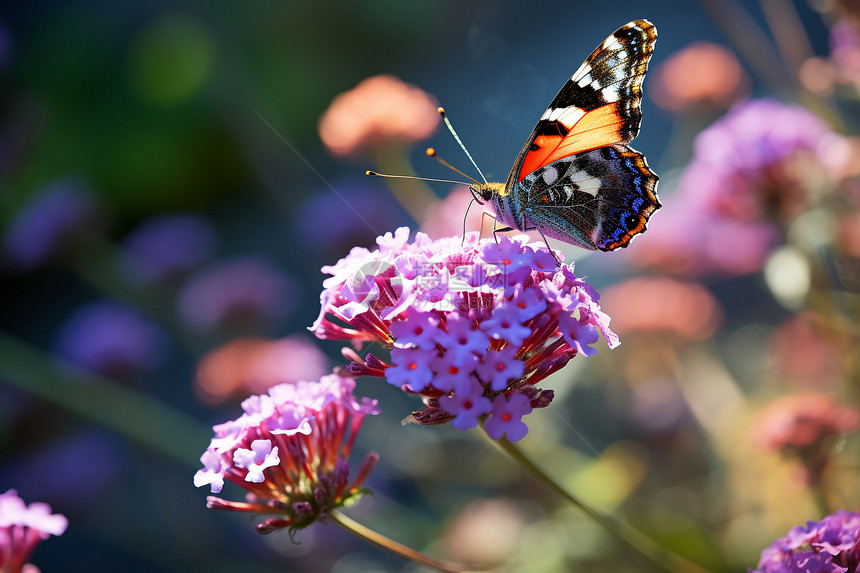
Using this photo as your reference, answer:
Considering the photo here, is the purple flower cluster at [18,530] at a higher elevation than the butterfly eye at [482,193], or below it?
below

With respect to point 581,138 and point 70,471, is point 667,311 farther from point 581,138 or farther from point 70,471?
point 70,471

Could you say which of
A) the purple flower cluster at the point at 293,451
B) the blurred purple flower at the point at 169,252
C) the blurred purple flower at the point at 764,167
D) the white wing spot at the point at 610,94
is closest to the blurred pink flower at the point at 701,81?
the blurred purple flower at the point at 764,167

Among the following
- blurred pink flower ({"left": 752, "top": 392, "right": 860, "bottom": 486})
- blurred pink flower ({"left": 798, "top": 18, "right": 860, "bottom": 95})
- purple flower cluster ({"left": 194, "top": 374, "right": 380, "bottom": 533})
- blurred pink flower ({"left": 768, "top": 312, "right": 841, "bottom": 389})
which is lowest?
purple flower cluster ({"left": 194, "top": 374, "right": 380, "bottom": 533})

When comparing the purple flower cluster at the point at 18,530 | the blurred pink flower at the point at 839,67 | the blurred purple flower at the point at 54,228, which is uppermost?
the blurred pink flower at the point at 839,67

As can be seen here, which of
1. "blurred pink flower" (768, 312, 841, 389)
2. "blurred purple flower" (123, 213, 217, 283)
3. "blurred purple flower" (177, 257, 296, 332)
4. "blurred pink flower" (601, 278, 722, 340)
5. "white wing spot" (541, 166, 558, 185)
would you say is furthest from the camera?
"blurred purple flower" (123, 213, 217, 283)

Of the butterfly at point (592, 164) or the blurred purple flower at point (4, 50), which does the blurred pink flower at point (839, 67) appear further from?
the blurred purple flower at point (4, 50)

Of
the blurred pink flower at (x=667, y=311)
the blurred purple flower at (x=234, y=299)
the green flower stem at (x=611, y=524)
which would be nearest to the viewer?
the green flower stem at (x=611, y=524)

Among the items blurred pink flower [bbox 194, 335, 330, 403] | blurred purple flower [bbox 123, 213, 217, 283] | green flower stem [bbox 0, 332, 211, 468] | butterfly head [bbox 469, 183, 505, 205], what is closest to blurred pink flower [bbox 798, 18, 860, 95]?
butterfly head [bbox 469, 183, 505, 205]

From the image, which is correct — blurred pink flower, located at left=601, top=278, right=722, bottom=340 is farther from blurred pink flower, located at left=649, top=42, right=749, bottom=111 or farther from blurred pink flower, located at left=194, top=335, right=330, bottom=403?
blurred pink flower, located at left=194, top=335, right=330, bottom=403
